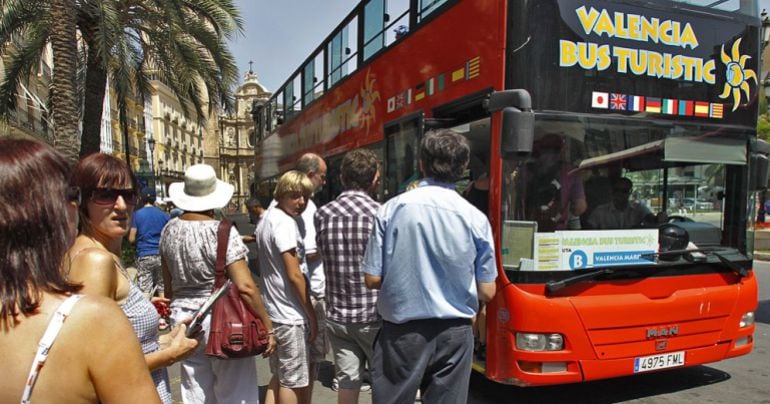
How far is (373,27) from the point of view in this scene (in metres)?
6.66

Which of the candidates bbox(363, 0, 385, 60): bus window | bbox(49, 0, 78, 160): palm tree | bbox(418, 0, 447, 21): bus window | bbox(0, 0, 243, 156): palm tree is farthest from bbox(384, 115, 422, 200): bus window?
bbox(0, 0, 243, 156): palm tree

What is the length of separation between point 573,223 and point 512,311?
0.80 metres

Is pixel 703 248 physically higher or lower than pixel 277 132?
lower

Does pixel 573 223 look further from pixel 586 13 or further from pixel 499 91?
pixel 586 13

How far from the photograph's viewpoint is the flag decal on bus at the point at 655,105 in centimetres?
390

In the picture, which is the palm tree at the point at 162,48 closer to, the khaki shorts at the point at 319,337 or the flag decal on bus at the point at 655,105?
the khaki shorts at the point at 319,337

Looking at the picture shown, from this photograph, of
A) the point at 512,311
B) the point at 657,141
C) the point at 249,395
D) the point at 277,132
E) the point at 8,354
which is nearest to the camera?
the point at 8,354

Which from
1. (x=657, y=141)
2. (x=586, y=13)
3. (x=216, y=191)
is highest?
(x=586, y=13)

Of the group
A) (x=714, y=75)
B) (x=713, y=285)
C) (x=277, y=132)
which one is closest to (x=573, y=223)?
(x=713, y=285)

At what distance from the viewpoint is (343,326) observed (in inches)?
132

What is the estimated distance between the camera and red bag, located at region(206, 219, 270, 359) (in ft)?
9.70

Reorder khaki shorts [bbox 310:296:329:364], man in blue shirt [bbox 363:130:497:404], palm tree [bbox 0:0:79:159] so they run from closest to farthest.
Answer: man in blue shirt [bbox 363:130:497:404] → khaki shorts [bbox 310:296:329:364] → palm tree [bbox 0:0:79:159]

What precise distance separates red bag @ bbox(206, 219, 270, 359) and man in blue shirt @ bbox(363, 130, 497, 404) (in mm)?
822

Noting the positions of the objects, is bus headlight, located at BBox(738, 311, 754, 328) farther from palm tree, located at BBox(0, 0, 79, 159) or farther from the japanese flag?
palm tree, located at BBox(0, 0, 79, 159)
